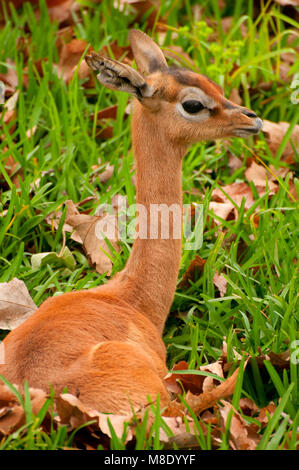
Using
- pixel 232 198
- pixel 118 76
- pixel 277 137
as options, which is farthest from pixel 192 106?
pixel 277 137

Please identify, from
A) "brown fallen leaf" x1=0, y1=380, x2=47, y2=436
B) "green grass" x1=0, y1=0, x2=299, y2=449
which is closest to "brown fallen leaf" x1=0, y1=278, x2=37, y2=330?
"green grass" x1=0, y1=0, x2=299, y2=449

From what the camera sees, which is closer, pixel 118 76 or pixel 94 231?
pixel 118 76

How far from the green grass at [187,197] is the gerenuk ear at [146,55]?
33.2 inches

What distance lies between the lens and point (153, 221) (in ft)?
12.1

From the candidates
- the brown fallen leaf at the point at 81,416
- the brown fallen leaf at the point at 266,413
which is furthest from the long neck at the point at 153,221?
the brown fallen leaf at the point at 81,416

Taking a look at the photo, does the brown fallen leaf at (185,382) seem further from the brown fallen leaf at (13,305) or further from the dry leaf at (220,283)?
the brown fallen leaf at (13,305)

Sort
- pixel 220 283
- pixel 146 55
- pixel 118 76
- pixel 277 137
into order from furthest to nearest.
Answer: pixel 277 137, pixel 220 283, pixel 146 55, pixel 118 76

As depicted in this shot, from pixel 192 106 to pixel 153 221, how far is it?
0.54m

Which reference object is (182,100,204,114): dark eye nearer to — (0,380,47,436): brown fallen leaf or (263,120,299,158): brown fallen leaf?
(0,380,47,436): brown fallen leaf

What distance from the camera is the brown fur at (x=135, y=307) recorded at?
3.08m

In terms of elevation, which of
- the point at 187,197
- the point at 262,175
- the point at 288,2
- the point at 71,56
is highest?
the point at 288,2

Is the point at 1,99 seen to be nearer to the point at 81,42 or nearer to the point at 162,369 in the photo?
the point at 81,42

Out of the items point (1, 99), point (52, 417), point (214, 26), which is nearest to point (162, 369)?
point (52, 417)

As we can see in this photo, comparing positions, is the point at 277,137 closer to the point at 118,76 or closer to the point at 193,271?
the point at 193,271
